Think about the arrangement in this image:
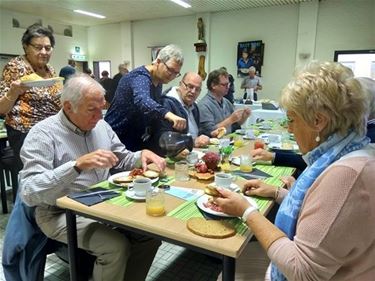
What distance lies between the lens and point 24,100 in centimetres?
218

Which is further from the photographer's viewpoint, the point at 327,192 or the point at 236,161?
the point at 236,161

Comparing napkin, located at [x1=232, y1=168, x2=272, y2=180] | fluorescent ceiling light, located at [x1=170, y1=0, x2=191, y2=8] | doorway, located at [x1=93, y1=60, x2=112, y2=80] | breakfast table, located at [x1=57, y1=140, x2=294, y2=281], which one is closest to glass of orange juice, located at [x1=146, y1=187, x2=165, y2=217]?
breakfast table, located at [x1=57, y1=140, x2=294, y2=281]

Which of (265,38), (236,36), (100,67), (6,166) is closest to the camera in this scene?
(6,166)

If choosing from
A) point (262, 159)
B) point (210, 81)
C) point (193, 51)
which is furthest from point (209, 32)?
point (262, 159)

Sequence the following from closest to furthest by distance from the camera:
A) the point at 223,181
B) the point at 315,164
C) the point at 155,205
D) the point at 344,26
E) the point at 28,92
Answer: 1. the point at 315,164
2. the point at 155,205
3. the point at 223,181
4. the point at 28,92
5. the point at 344,26

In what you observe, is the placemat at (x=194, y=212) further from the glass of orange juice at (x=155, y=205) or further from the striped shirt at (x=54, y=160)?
the striped shirt at (x=54, y=160)

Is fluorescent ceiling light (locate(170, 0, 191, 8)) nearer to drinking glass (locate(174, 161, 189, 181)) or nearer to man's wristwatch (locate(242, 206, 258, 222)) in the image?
drinking glass (locate(174, 161, 189, 181))

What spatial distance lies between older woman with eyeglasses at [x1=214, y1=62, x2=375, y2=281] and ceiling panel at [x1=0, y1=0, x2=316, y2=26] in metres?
6.07

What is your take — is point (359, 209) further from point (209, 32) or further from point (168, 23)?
point (168, 23)

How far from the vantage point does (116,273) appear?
52.3 inches

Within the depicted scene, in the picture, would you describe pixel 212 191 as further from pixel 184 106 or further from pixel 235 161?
pixel 184 106

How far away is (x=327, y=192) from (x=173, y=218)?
554 mm

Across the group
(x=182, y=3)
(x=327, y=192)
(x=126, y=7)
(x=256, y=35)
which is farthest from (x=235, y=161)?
(x=126, y=7)

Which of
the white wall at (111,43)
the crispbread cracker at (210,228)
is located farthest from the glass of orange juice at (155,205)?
the white wall at (111,43)
